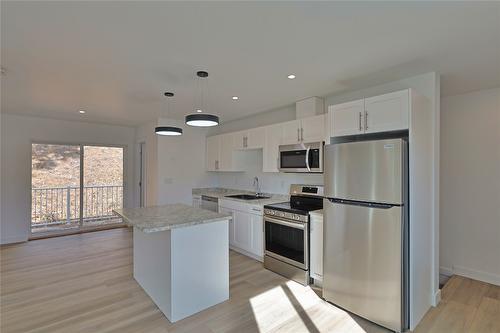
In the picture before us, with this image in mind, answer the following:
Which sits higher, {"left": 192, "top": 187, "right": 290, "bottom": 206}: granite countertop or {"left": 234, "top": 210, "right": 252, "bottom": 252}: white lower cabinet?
{"left": 192, "top": 187, "right": 290, "bottom": 206}: granite countertop

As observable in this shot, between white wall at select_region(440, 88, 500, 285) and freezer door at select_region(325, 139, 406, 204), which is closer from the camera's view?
freezer door at select_region(325, 139, 406, 204)

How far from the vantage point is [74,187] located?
5.79 m

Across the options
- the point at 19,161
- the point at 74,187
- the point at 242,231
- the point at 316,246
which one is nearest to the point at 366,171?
the point at 316,246

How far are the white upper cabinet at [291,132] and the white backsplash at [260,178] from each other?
630mm

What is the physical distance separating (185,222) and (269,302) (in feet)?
4.27

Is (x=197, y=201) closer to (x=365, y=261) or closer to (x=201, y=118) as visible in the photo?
(x=201, y=118)

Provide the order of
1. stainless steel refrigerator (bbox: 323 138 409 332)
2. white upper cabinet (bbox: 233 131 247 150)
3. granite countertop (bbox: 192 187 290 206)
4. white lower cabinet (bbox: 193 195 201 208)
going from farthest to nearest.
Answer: white lower cabinet (bbox: 193 195 201 208) → white upper cabinet (bbox: 233 131 247 150) → granite countertop (bbox: 192 187 290 206) → stainless steel refrigerator (bbox: 323 138 409 332)

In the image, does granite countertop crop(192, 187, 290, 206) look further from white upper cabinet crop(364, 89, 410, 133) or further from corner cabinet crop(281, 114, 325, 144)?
white upper cabinet crop(364, 89, 410, 133)

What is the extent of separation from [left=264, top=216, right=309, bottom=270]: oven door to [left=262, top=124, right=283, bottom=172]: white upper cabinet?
0.89 meters

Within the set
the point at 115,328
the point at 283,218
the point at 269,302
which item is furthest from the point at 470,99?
the point at 115,328

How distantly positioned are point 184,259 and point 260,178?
Result: 8.84 feet

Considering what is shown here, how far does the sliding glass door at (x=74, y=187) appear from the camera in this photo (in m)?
5.43

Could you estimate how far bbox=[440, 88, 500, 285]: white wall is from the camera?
3.21 m

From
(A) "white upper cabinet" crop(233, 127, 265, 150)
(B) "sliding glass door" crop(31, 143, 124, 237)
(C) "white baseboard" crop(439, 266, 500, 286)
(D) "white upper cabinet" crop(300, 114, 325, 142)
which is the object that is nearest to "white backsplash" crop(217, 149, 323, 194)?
(A) "white upper cabinet" crop(233, 127, 265, 150)
